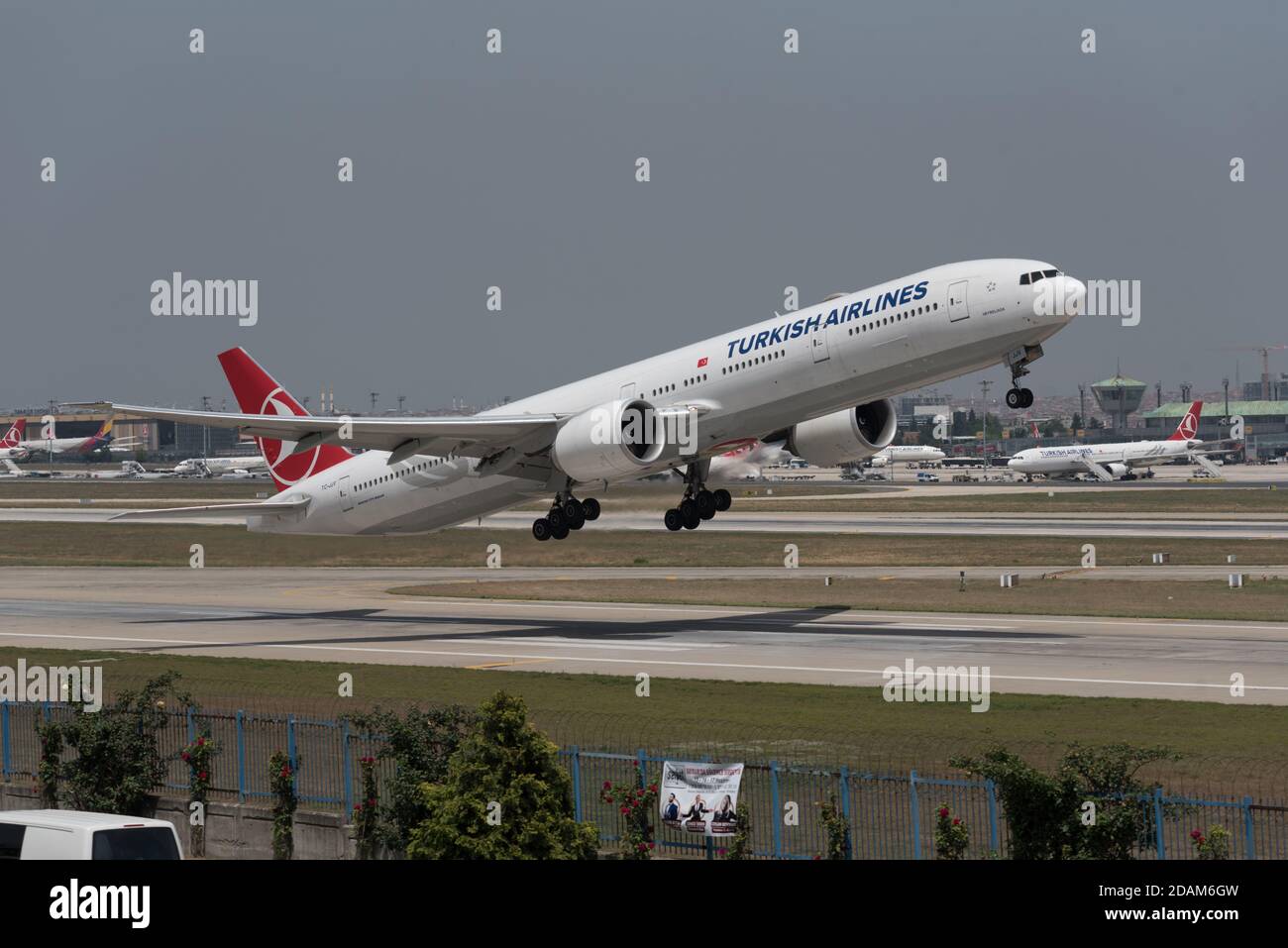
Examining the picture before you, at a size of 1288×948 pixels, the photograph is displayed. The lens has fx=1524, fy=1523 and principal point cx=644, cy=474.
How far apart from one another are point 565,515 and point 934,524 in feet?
189

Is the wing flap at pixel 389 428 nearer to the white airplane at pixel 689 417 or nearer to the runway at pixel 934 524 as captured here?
the white airplane at pixel 689 417

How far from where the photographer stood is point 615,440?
5453 cm

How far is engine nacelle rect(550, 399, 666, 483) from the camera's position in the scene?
54.6 meters

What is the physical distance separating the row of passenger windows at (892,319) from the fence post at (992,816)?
25.5 meters

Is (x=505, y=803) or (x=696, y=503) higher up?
(x=696, y=503)

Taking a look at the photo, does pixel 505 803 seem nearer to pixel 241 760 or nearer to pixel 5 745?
pixel 241 760

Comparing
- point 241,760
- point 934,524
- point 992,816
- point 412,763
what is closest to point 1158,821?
point 992,816

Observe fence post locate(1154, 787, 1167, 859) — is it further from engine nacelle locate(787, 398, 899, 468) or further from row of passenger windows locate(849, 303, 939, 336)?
engine nacelle locate(787, 398, 899, 468)

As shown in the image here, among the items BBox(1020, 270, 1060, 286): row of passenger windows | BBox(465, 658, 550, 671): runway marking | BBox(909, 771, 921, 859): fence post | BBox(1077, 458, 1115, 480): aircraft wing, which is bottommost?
BBox(909, 771, 921, 859): fence post

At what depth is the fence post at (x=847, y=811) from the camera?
79.2 feet

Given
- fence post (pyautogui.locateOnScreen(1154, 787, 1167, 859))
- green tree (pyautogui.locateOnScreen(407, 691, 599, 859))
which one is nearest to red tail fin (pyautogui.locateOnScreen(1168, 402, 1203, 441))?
fence post (pyautogui.locateOnScreen(1154, 787, 1167, 859))

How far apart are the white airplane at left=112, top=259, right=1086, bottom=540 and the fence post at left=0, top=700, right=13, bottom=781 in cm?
1890

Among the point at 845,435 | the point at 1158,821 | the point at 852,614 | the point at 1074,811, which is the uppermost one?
the point at 845,435
